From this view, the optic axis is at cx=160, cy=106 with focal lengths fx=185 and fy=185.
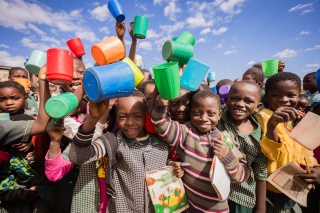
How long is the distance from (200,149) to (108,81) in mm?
909

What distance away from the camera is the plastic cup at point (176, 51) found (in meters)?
1.44

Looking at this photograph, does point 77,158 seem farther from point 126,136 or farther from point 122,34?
point 122,34

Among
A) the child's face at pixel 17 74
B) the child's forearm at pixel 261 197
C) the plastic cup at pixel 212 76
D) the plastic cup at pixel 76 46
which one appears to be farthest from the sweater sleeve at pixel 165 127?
the child's face at pixel 17 74

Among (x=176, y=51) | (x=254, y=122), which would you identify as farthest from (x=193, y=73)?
(x=254, y=122)

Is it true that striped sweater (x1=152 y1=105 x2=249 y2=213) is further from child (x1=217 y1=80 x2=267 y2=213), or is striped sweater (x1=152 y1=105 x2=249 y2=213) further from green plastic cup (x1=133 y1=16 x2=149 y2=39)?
green plastic cup (x1=133 y1=16 x2=149 y2=39)

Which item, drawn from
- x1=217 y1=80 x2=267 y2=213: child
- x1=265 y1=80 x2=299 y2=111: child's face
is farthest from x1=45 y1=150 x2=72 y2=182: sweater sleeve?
x1=265 y1=80 x2=299 y2=111: child's face

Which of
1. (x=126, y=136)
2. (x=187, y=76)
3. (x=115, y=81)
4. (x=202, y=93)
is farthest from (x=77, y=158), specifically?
(x=202, y=93)

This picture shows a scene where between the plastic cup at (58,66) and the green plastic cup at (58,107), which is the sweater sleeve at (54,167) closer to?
the green plastic cup at (58,107)

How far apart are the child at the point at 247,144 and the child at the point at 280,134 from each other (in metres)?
0.08

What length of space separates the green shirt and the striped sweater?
153mm

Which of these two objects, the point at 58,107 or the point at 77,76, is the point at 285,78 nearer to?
the point at 58,107

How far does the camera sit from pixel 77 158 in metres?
1.16

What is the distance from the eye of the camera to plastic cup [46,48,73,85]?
42.4 inches

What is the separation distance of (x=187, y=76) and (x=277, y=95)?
1079 millimetres
